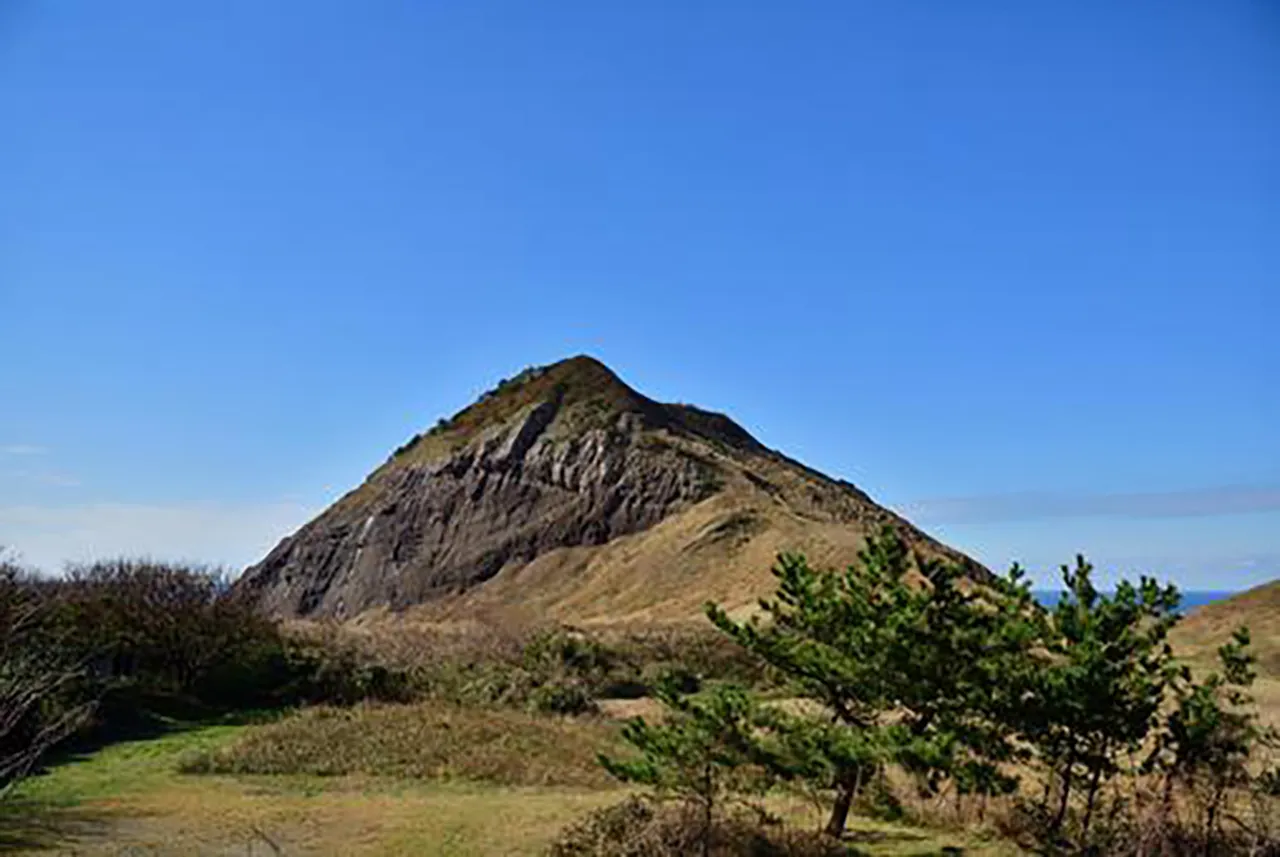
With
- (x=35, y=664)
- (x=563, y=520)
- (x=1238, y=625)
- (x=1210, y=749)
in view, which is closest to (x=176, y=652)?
(x=35, y=664)

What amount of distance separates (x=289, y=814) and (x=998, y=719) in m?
11.0

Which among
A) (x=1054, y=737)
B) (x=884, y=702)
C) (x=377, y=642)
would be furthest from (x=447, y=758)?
(x=377, y=642)

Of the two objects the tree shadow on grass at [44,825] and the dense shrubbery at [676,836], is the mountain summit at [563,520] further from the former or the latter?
the dense shrubbery at [676,836]

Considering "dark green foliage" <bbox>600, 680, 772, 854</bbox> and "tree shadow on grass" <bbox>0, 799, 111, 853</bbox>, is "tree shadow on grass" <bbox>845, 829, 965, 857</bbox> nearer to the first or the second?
"dark green foliage" <bbox>600, 680, 772, 854</bbox>

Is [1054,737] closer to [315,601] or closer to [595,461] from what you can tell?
[595,461]

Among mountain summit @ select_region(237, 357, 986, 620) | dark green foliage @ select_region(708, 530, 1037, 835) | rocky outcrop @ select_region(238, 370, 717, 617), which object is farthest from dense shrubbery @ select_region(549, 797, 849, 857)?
rocky outcrop @ select_region(238, 370, 717, 617)

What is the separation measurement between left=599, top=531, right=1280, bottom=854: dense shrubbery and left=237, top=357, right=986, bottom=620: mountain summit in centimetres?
4229

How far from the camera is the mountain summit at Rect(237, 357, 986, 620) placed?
6281cm

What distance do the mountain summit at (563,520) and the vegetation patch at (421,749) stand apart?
102 feet

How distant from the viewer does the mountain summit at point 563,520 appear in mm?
62812

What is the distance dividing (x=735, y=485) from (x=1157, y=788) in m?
55.2

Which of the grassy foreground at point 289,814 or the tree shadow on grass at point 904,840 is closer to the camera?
the tree shadow on grass at point 904,840

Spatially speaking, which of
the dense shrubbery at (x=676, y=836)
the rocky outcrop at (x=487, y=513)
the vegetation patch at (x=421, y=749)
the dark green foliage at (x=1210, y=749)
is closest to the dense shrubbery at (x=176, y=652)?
the vegetation patch at (x=421, y=749)

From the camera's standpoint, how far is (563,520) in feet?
230
